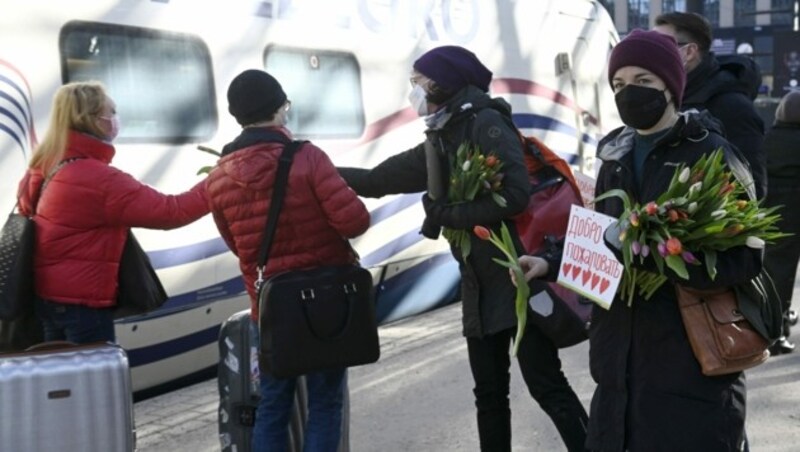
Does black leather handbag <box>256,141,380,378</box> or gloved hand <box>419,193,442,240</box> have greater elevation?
gloved hand <box>419,193,442,240</box>

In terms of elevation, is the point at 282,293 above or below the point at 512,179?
below

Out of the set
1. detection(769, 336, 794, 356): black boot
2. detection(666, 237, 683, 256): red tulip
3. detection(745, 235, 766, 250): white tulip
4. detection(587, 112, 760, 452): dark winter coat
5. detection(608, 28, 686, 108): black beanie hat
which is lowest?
detection(769, 336, 794, 356): black boot

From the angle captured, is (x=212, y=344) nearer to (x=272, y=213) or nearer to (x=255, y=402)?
(x=255, y=402)

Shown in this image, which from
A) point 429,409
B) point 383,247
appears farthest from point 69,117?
point 383,247

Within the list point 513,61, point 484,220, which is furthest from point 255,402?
point 513,61

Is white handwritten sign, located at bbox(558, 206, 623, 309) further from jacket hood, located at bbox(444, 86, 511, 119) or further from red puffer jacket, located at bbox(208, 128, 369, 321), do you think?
jacket hood, located at bbox(444, 86, 511, 119)

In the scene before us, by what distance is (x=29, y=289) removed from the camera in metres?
4.38

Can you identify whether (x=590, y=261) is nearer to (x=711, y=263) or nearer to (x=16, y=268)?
(x=711, y=263)

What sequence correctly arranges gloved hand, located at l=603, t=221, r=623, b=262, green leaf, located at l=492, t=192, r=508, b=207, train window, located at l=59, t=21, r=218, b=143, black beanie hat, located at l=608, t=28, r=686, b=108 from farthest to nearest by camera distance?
1. train window, located at l=59, t=21, r=218, b=143
2. green leaf, located at l=492, t=192, r=508, b=207
3. black beanie hat, located at l=608, t=28, r=686, b=108
4. gloved hand, located at l=603, t=221, r=623, b=262

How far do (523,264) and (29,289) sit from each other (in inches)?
79.0

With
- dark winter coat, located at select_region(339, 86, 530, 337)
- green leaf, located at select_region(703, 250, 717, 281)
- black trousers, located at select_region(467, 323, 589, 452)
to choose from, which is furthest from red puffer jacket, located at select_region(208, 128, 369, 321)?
green leaf, located at select_region(703, 250, 717, 281)

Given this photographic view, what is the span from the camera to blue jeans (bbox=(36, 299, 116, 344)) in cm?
442

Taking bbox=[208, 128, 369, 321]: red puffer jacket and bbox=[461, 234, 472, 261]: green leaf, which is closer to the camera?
bbox=[208, 128, 369, 321]: red puffer jacket

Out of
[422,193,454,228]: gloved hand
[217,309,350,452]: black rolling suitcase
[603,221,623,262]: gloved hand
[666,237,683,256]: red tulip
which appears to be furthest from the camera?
[217,309,350,452]: black rolling suitcase
